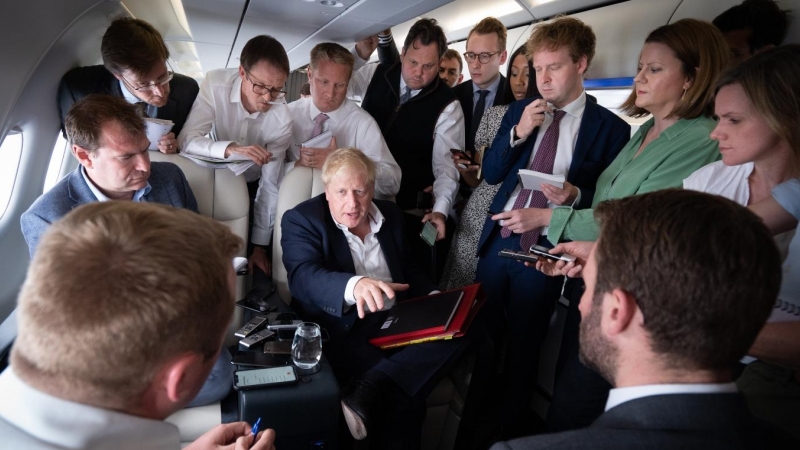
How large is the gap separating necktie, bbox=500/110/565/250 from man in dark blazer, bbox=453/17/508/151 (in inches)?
46.4

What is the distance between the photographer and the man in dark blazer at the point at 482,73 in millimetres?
3711

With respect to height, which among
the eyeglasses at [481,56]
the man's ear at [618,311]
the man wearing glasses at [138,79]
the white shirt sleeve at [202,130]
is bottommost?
the man's ear at [618,311]

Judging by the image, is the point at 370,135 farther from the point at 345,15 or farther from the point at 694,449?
the point at 694,449

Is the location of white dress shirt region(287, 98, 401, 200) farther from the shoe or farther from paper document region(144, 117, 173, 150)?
the shoe

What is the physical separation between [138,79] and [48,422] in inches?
91.3

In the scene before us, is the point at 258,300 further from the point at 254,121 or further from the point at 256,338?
the point at 254,121

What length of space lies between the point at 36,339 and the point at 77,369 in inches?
3.4

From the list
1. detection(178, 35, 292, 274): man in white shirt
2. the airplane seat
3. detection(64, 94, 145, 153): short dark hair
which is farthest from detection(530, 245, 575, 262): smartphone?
detection(64, 94, 145, 153): short dark hair

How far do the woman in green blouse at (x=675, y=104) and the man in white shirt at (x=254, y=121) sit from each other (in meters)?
1.94

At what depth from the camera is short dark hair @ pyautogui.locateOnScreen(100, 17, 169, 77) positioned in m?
2.64

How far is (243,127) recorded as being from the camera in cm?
313

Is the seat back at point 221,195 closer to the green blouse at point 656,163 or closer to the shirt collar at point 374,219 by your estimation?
the shirt collar at point 374,219

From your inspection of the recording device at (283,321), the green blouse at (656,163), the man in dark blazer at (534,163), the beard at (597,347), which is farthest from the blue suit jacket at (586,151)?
the beard at (597,347)

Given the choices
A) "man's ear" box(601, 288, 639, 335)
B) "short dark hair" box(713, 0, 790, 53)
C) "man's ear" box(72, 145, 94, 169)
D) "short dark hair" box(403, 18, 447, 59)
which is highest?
"short dark hair" box(713, 0, 790, 53)
